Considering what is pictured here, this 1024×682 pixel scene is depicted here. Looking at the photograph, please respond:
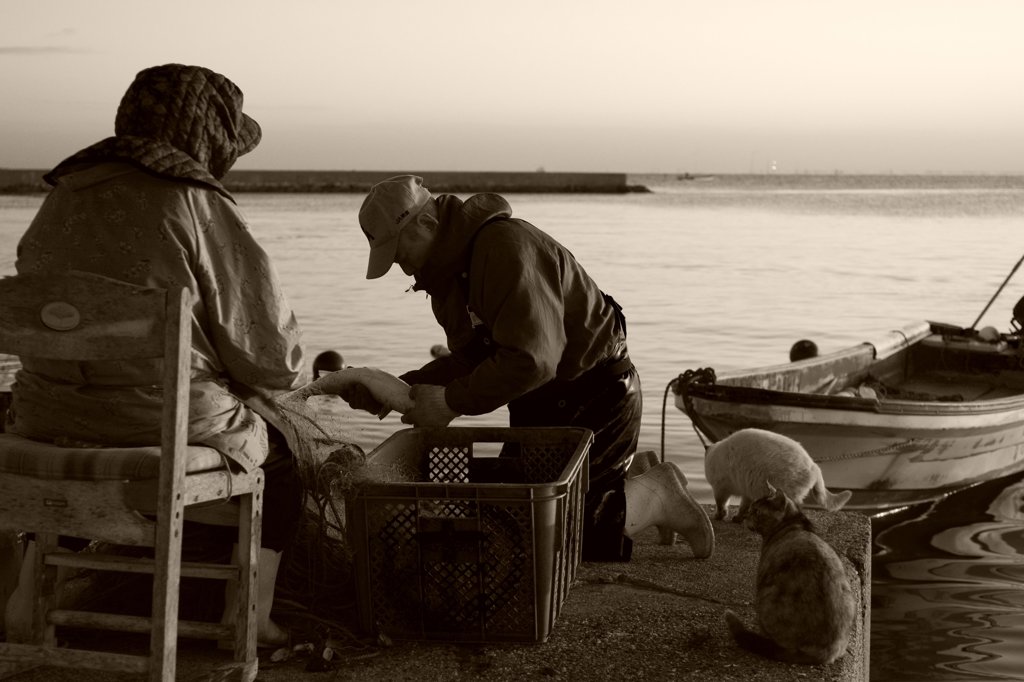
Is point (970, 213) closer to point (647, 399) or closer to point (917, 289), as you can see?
point (917, 289)

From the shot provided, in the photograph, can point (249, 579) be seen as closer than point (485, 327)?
Yes

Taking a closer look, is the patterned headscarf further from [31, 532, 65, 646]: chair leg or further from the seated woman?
[31, 532, 65, 646]: chair leg

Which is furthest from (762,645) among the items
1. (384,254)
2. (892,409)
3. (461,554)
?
(892,409)

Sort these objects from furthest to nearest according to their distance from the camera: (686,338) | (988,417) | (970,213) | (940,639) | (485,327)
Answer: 1. (970,213)
2. (686,338)
3. (988,417)
4. (940,639)
5. (485,327)

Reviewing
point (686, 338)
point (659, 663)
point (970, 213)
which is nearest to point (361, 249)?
point (686, 338)

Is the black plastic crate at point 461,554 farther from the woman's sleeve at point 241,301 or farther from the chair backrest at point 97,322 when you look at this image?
the chair backrest at point 97,322

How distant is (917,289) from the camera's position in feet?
81.6

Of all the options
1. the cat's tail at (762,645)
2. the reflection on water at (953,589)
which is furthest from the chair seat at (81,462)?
the reflection on water at (953,589)

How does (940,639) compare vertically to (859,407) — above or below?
below

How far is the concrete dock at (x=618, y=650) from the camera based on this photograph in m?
3.50

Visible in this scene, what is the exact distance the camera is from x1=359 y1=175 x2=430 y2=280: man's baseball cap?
376 centimetres

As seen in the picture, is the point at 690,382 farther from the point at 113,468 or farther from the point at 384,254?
the point at 113,468

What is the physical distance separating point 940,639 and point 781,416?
71.3 inches

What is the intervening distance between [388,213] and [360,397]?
0.64 m
